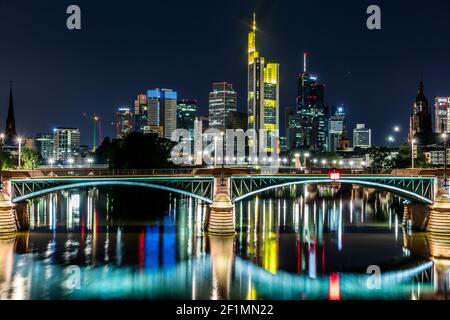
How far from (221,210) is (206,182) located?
12.1 ft

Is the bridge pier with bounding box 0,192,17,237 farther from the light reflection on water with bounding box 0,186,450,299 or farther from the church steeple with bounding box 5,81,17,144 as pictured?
the church steeple with bounding box 5,81,17,144

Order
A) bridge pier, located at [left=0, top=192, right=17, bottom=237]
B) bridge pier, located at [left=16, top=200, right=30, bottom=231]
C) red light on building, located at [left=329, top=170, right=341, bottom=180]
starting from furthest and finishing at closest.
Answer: red light on building, located at [left=329, top=170, right=341, bottom=180] → bridge pier, located at [left=16, top=200, right=30, bottom=231] → bridge pier, located at [left=0, top=192, right=17, bottom=237]

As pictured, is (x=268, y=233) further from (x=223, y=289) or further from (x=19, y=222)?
(x=19, y=222)

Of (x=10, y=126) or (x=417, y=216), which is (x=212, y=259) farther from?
(x=10, y=126)

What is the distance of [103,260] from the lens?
147 ft

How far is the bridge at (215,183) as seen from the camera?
54344 millimetres

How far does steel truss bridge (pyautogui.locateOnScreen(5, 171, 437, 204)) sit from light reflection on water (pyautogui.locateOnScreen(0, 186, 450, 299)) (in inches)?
189

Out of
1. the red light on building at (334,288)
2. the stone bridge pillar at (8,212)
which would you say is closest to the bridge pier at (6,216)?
the stone bridge pillar at (8,212)

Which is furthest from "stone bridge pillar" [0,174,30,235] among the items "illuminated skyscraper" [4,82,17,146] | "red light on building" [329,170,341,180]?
"illuminated skyscraper" [4,82,17,146]

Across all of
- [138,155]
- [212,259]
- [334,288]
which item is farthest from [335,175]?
[138,155]

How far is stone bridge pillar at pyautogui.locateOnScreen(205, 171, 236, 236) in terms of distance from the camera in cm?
5619

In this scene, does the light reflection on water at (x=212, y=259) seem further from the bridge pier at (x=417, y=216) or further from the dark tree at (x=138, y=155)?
the dark tree at (x=138, y=155)

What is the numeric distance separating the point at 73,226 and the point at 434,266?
4219 centimetres
